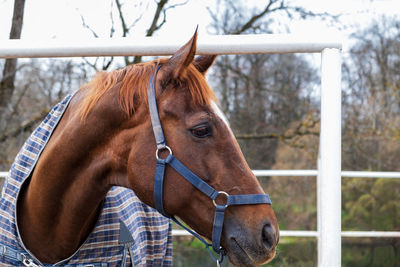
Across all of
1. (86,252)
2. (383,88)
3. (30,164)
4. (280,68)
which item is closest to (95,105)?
(30,164)

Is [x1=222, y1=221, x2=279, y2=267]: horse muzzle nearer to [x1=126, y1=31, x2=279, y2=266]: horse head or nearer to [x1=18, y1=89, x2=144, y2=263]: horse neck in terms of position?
[x1=126, y1=31, x2=279, y2=266]: horse head

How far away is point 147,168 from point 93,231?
0.40 metres

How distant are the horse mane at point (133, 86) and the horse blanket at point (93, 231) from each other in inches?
8.1

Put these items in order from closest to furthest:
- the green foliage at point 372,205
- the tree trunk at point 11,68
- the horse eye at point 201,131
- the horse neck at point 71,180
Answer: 1. the horse eye at point 201,131
2. the horse neck at point 71,180
3. the tree trunk at point 11,68
4. the green foliage at point 372,205

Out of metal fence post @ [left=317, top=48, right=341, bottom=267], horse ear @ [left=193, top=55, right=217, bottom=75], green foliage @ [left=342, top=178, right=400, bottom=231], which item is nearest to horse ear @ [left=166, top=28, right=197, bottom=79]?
horse ear @ [left=193, top=55, right=217, bottom=75]

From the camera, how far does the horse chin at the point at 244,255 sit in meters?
1.21

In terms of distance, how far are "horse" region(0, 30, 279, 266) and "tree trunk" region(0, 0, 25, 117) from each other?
153 inches

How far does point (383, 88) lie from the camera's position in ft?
28.2

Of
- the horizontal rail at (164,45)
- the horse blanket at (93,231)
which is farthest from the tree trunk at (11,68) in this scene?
the horizontal rail at (164,45)

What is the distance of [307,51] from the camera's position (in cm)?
126

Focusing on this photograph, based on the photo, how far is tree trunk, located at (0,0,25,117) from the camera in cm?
493

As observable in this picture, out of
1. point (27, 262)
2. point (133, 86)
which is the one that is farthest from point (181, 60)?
point (27, 262)

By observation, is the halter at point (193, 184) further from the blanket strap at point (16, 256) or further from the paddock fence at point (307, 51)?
the blanket strap at point (16, 256)

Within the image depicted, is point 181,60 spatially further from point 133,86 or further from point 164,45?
point 133,86
